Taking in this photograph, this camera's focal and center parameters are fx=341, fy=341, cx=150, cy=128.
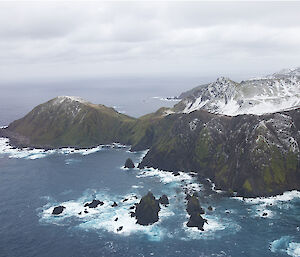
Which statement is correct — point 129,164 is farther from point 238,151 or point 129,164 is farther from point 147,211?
point 147,211

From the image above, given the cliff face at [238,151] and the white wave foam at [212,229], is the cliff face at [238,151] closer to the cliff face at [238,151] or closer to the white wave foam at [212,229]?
the cliff face at [238,151]

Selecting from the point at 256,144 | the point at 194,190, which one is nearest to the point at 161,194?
the point at 194,190

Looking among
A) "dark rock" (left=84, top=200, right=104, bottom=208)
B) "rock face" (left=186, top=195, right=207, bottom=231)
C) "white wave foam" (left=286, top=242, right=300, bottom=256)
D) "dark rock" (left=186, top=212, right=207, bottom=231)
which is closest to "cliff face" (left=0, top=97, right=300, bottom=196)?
"rock face" (left=186, top=195, right=207, bottom=231)

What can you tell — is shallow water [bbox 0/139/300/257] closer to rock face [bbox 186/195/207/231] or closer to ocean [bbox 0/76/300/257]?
ocean [bbox 0/76/300/257]

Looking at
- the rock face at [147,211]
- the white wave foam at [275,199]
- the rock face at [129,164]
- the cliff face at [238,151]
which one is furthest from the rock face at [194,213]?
the rock face at [129,164]

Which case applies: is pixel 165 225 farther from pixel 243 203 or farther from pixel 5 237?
pixel 5 237
